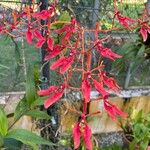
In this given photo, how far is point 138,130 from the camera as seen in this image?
74.7 inches

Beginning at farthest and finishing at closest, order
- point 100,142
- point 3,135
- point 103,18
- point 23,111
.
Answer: point 103,18 → point 100,142 → point 23,111 → point 3,135

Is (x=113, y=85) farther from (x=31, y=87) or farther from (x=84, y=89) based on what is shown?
(x=31, y=87)

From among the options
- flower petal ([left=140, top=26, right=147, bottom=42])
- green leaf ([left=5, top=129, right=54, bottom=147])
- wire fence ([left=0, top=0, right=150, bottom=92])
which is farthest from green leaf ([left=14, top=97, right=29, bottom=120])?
wire fence ([left=0, top=0, right=150, bottom=92])

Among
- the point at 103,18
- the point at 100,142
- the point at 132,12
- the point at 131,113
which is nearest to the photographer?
the point at 131,113

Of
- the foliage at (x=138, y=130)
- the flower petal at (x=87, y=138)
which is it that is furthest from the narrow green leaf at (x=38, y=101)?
the foliage at (x=138, y=130)

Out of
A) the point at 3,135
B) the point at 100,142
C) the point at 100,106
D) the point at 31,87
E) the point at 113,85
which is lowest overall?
the point at 100,142

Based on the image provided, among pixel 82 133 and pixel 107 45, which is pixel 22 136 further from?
pixel 107 45

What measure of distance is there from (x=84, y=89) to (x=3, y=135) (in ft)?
1.80

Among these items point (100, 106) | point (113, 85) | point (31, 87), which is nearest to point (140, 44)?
point (100, 106)

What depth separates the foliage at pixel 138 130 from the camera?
73.5 inches

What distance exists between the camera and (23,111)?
1.42m

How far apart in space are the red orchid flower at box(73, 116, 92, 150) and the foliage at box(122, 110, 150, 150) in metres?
1.03

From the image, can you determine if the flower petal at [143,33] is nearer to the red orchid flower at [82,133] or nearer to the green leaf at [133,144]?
the red orchid flower at [82,133]

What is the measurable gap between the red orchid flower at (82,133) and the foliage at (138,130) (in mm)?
1032
